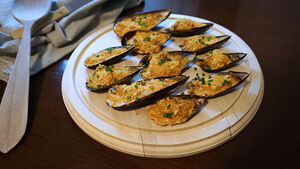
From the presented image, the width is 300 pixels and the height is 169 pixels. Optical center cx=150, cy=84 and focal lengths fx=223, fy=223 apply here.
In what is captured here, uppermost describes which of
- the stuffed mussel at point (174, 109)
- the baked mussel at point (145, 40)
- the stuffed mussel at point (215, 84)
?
the baked mussel at point (145, 40)

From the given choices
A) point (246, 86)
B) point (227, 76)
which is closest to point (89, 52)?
point (227, 76)

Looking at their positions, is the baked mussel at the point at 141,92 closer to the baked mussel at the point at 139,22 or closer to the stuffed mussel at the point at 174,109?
the stuffed mussel at the point at 174,109

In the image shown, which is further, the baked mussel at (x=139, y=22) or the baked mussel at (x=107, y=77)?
the baked mussel at (x=139, y=22)

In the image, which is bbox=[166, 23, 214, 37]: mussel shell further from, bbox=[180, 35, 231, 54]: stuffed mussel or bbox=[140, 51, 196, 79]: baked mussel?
bbox=[140, 51, 196, 79]: baked mussel

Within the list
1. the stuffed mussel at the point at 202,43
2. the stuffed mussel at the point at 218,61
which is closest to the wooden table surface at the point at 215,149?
the stuffed mussel at the point at 218,61

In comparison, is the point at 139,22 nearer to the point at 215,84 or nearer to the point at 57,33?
the point at 57,33

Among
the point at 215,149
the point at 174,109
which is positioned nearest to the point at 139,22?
the point at 174,109
